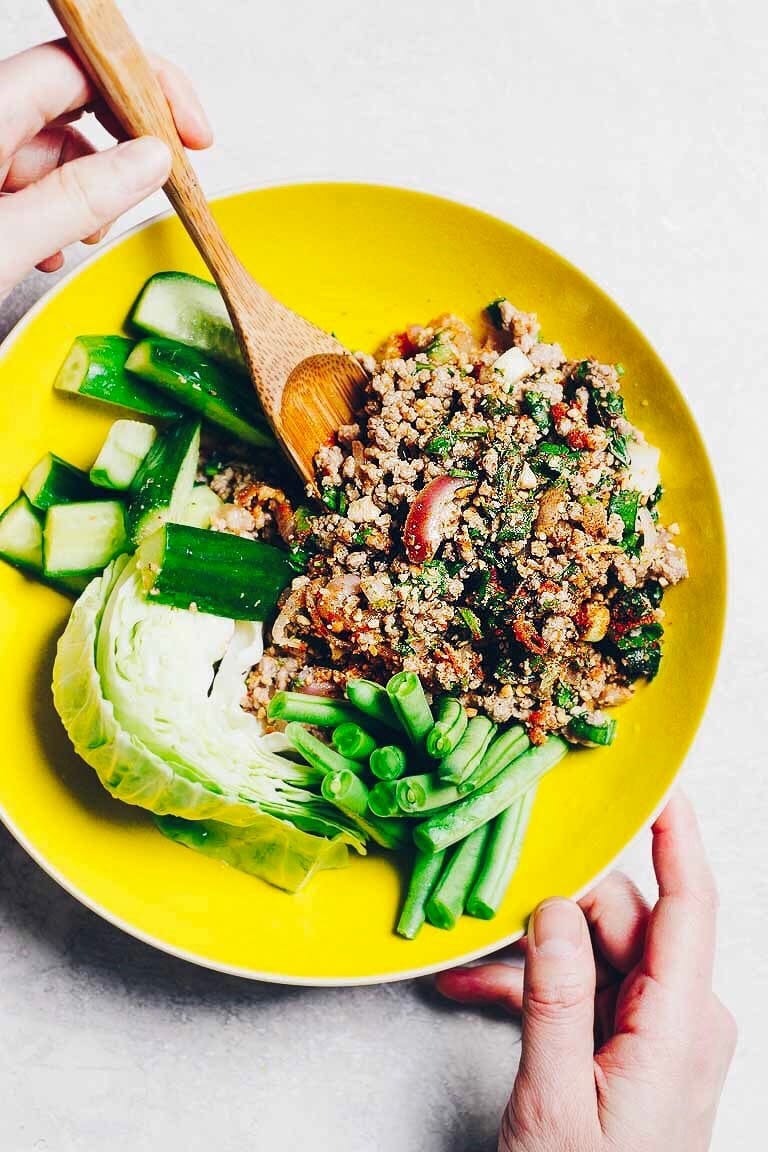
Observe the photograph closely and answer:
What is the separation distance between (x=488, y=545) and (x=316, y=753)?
69 cm

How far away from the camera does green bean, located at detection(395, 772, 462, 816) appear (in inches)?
94.3

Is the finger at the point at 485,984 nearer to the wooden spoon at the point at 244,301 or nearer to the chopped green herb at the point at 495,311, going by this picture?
the wooden spoon at the point at 244,301

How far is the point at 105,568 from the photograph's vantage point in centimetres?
261

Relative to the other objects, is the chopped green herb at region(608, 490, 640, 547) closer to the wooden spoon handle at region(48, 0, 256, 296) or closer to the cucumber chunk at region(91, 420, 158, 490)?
the wooden spoon handle at region(48, 0, 256, 296)

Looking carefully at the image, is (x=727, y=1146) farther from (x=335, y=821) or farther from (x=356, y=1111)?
(x=335, y=821)

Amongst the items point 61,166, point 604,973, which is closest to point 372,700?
point 604,973

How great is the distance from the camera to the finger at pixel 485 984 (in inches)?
114

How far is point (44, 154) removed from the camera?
2.64 m

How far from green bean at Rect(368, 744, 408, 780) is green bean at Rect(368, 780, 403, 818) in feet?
0.07

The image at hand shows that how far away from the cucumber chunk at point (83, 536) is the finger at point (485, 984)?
5.27 feet

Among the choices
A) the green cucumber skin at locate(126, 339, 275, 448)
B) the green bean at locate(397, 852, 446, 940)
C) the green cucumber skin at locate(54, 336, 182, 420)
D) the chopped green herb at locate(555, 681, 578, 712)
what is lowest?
the green bean at locate(397, 852, 446, 940)

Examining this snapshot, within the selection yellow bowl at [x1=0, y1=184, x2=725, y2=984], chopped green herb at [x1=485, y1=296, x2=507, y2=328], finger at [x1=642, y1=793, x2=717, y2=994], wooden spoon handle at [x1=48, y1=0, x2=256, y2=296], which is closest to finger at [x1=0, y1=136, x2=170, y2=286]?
wooden spoon handle at [x1=48, y1=0, x2=256, y2=296]

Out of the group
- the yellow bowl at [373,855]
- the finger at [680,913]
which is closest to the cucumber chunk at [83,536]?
the yellow bowl at [373,855]

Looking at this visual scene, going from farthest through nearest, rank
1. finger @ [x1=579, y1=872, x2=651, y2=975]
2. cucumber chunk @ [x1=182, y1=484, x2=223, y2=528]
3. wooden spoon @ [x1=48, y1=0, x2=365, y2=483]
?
finger @ [x1=579, y1=872, x2=651, y2=975]
cucumber chunk @ [x1=182, y1=484, x2=223, y2=528]
wooden spoon @ [x1=48, y1=0, x2=365, y2=483]
